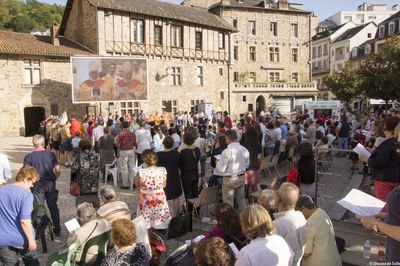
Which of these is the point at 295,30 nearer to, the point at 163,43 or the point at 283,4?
the point at 283,4

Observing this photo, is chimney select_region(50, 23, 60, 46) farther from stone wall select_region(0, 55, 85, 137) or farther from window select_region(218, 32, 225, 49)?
window select_region(218, 32, 225, 49)

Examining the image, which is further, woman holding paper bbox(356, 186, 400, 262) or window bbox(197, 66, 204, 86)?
window bbox(197, 66, 204, 86)

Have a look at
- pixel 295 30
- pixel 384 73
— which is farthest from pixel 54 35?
pixel 295 30

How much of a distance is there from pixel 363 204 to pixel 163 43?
27954 millimetres

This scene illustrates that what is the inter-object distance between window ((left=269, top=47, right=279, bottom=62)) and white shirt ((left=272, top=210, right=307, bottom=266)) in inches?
1580

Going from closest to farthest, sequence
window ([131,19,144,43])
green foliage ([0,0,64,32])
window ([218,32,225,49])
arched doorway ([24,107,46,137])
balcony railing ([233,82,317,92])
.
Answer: arched doorway ([24,107,46,137]) → window ([131,19,144,43]) → window ([218,32,225,49]) → balcony railing ([233,82,317,92]) → green foliage ([0,0,64,32])

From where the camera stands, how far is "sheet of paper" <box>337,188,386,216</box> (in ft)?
9.81

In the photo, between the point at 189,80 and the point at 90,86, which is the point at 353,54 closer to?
the point at 189,80

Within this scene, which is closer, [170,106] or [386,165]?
[386,165]

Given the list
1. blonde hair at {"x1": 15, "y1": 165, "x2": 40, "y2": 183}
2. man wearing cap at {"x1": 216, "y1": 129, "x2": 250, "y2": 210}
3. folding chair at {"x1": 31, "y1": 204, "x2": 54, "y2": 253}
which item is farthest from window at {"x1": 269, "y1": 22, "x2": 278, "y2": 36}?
blonde hair at {"x1": 15, "y1": 165, "x2": 40, "y2": 183}

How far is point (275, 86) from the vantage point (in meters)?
38.8

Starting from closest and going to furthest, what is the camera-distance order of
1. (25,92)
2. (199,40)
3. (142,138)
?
(142,138), (25,92), (199,40)

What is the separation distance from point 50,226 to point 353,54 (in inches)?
2148

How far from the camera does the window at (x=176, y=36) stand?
30248 millimetres
